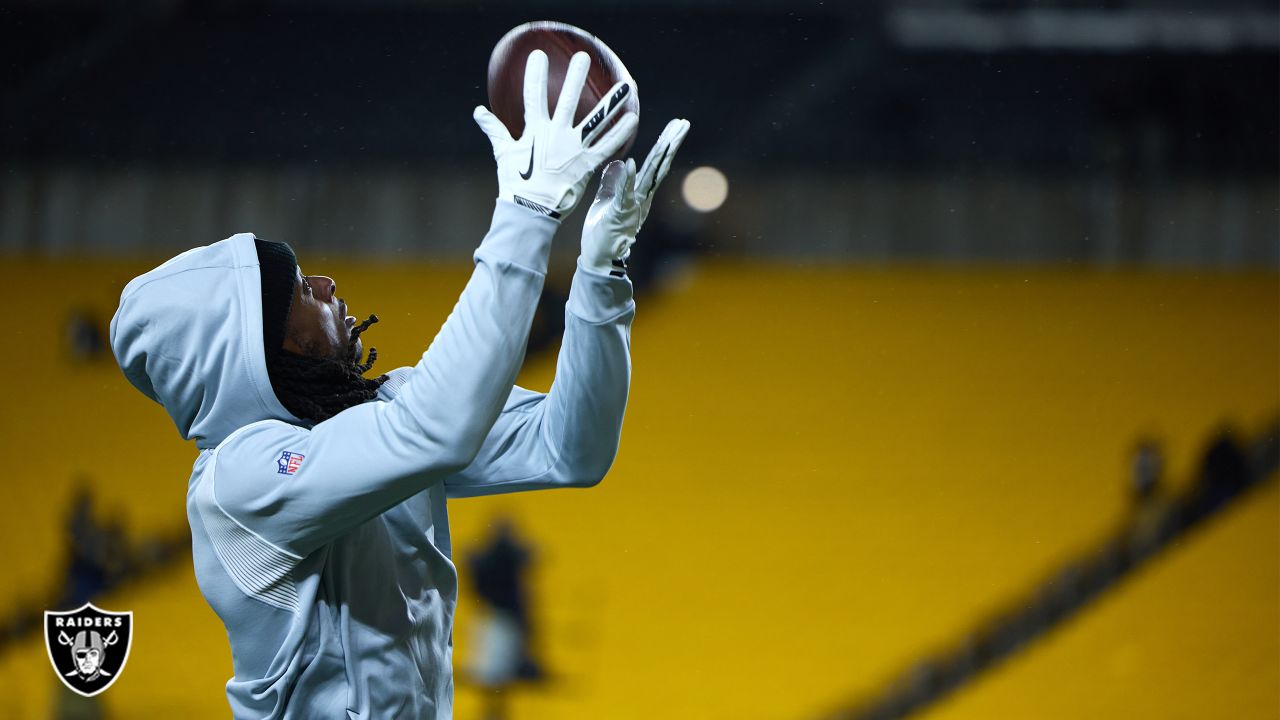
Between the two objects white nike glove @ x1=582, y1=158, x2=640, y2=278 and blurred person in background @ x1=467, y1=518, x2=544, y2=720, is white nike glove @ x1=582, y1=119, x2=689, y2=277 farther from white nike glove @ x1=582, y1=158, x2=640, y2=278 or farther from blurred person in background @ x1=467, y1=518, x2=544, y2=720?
blurred person in background @ x1=467, y1=518, x2=544, y2=720

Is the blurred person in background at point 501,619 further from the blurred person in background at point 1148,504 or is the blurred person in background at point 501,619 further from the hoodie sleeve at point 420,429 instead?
the hoodie sleeve at point 420,429

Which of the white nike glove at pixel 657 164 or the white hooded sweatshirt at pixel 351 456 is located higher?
the white nike glove at pixel 657 164

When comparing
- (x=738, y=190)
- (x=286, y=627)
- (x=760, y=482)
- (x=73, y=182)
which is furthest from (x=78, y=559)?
(x=286, y=627)

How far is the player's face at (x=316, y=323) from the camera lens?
3.72 feet

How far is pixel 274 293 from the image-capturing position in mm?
1114

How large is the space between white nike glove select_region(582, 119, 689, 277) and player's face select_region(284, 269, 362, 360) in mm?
231

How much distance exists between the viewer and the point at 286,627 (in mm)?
1121

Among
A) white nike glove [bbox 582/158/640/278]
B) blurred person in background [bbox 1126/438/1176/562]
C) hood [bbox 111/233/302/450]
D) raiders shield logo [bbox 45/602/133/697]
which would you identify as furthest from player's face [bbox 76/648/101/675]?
blurred person in background [bbox 1126/438/1176/562]

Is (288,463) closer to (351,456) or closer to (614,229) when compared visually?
(351,456)

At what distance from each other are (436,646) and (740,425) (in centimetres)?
472

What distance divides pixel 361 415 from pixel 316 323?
0.17 m

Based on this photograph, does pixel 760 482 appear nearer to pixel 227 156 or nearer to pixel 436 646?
pixel 227 156

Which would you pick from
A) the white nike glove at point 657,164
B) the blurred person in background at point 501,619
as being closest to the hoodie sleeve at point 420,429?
the white nike glove at point 657,164

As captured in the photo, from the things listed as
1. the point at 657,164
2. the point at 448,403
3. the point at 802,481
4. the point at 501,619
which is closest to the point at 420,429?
the point at 448,403
